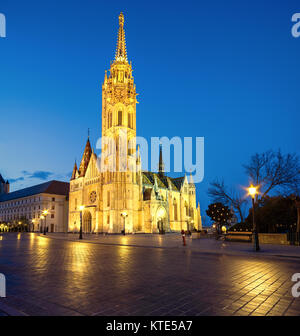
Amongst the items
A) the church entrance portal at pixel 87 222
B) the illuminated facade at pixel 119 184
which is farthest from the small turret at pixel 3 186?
the church entrance portal at pixel 87 222

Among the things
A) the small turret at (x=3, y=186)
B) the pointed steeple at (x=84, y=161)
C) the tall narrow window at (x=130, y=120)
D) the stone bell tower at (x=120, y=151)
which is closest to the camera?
the stone bell tower at (x=120, y=151)

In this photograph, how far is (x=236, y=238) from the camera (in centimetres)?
2389

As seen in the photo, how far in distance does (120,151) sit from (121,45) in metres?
30.8

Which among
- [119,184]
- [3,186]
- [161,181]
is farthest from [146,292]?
[3,186]

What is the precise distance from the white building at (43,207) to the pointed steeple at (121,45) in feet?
138

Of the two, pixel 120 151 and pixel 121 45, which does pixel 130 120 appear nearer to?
pixel 120 151

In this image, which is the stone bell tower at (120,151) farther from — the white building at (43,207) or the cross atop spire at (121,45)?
the white building at (43,207)

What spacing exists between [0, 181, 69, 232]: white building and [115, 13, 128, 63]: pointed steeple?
4209 cm

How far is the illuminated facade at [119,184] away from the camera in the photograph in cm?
5569

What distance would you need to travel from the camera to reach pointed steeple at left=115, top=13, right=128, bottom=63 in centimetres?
6717

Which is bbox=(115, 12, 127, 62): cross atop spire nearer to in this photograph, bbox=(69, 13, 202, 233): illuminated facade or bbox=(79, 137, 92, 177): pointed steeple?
Result: bbox=(69, 13, 202, 233): illuminated facade

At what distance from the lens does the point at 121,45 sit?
68500 millimetres

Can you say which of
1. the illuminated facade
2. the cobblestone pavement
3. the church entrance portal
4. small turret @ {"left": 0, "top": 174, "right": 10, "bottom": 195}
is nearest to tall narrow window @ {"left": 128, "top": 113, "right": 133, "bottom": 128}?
the illuminated facade
